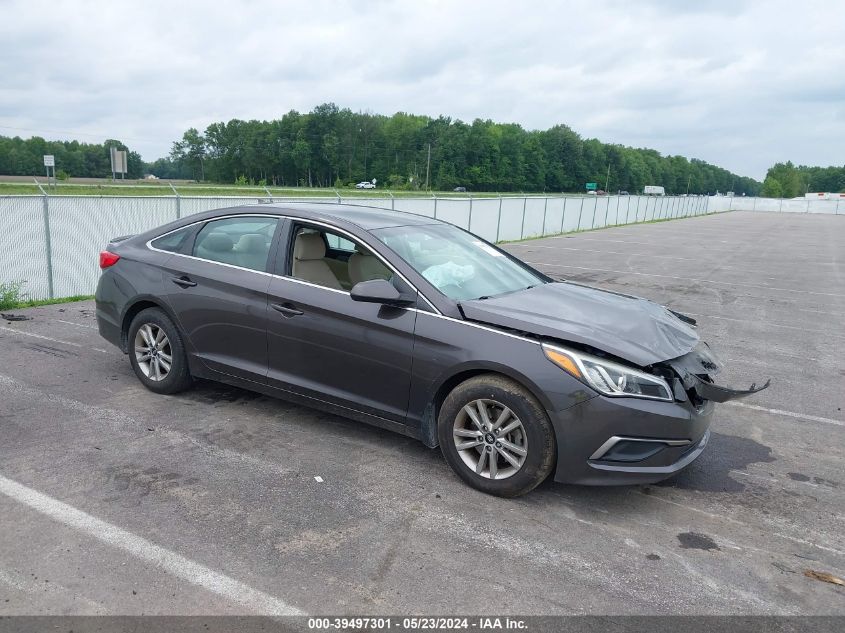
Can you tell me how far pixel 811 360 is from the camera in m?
7.74

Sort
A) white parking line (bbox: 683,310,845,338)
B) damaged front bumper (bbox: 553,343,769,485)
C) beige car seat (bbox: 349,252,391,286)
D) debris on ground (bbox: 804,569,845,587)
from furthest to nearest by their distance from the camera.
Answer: white parking line (bbox: 683,310,845,338)
beige car seat (bbox: 349,252,391,286)
damaged front bumper (bbox: 553,343,769,485)
debris on ground (bbox: 804,569,845,587)

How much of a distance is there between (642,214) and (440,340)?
1764 inches

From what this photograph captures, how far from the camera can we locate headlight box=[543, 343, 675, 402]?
11.8ft

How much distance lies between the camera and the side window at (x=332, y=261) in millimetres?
4504

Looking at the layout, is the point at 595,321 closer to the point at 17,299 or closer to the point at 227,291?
the point at 227,291

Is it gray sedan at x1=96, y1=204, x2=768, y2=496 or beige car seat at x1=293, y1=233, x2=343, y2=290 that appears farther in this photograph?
beige car seat at x1=293, y1=233, x2=343, y2=290

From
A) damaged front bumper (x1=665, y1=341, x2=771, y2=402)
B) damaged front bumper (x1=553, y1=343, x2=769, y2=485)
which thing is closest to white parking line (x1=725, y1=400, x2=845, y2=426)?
damaged front bumper (x1=665, y1=341, x2=771, y2=402)

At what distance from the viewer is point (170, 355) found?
5.25 metres

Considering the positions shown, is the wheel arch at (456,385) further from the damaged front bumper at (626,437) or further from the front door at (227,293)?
the front door at (227,293)

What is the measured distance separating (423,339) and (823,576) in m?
2.31

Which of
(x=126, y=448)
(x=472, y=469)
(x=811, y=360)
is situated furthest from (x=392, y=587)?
(x=811, y=360)

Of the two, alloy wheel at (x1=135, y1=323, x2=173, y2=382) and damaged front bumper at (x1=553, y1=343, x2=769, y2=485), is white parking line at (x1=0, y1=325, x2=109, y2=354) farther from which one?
damaged front bumper at (x1=553, y1=343, x2=769, y2=485)

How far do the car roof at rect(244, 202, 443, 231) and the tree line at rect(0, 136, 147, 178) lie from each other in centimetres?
7319

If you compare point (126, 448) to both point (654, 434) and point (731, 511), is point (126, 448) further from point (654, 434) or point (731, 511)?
point (731, 511)
